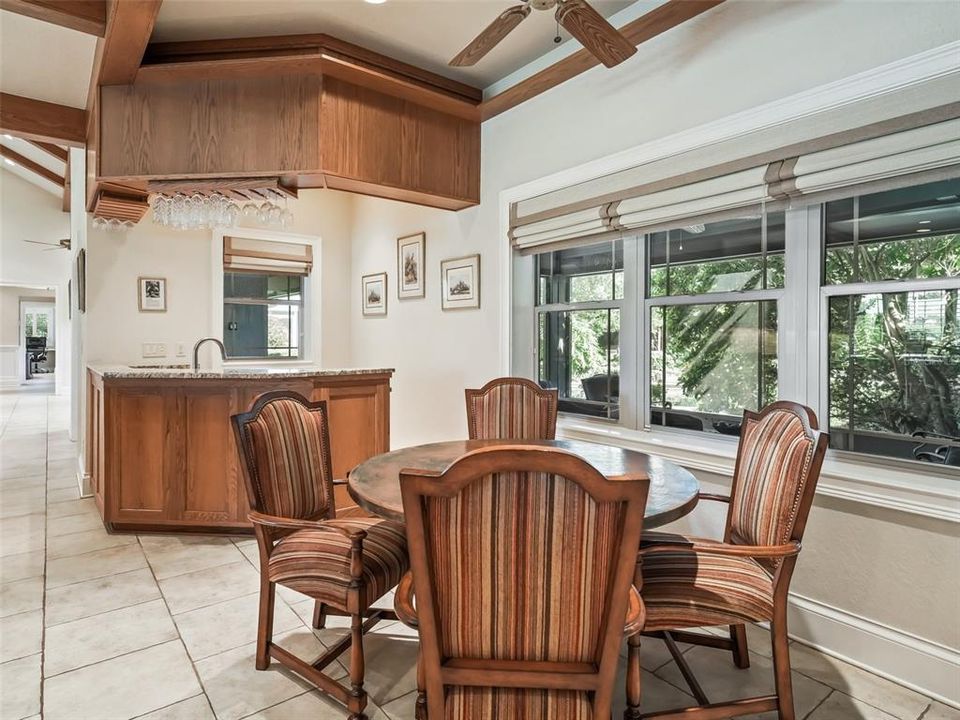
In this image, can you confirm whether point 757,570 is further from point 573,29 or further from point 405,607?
point 573,29

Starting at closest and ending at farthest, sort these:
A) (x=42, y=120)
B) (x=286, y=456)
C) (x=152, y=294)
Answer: (x=286, y=456) → (x=42, y=120) → (x=152, y=294)

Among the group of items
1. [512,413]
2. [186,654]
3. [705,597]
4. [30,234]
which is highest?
[30,234]

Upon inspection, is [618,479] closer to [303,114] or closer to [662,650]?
[662,650]

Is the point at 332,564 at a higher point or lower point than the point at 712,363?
lower

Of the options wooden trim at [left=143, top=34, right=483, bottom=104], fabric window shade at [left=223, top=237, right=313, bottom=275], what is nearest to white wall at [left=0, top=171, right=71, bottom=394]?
fabric window shade at [left=223, top=237, right=313, bottom=275]

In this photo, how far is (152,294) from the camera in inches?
185

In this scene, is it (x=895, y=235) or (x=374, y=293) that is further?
(x=374, y=293)

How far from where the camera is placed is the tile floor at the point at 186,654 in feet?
6.14

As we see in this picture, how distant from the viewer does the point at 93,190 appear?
3643 millimetres

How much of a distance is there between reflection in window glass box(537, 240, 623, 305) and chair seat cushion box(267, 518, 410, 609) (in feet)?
6.50

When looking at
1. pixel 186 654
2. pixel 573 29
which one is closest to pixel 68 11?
pixel 573 29

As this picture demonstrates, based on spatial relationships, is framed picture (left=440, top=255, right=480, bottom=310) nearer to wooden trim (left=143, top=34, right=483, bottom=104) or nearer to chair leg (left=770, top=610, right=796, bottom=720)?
wooden trim (left=143, top=34, right=483, bottom=104)

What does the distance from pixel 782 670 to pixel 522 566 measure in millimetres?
1148

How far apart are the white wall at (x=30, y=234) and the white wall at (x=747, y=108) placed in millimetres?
10361
